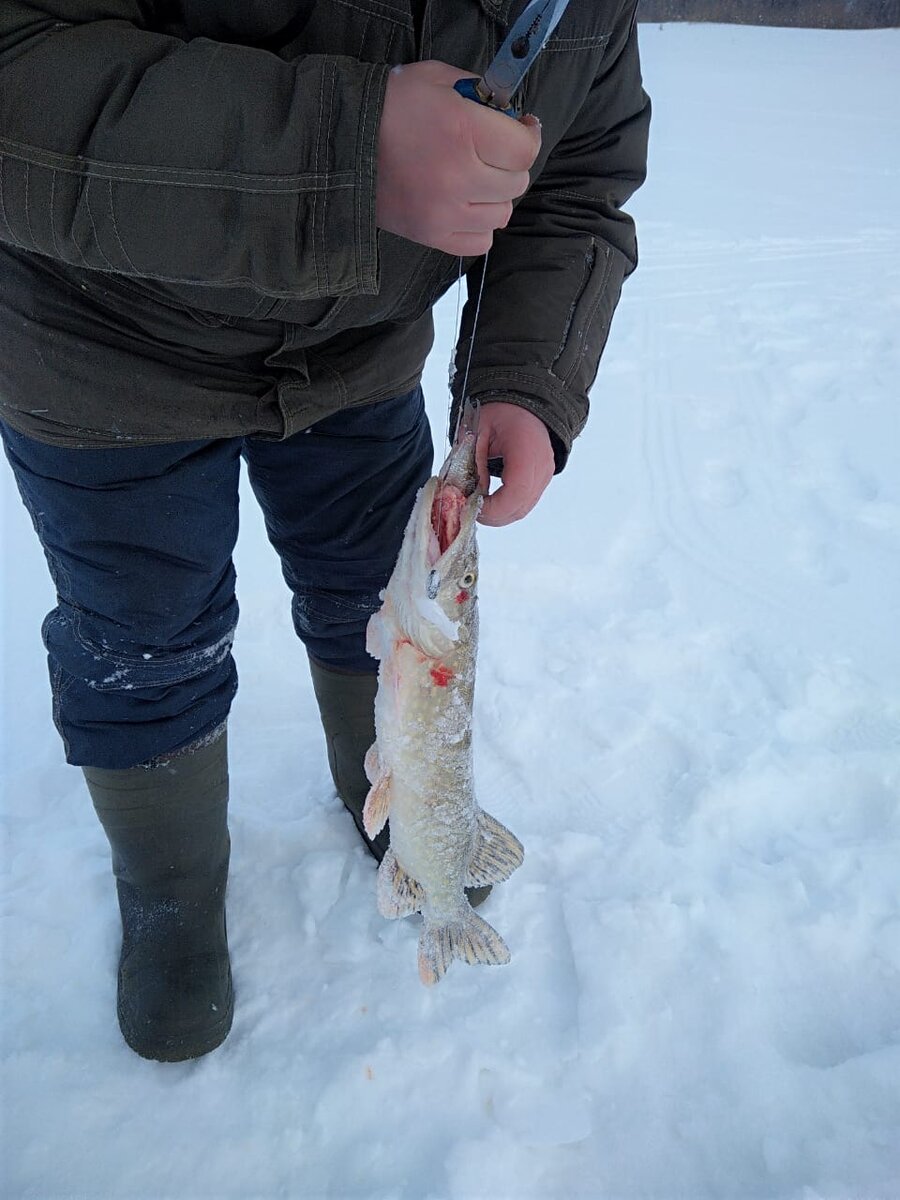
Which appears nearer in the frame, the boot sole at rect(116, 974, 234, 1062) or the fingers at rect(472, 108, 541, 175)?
the fingers at rect(472, 108, 541, 175)

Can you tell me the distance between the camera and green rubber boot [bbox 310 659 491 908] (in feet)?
6.72

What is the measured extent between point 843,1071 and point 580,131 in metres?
1.88

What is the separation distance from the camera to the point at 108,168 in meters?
1.03

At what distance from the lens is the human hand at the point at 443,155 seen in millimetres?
1000

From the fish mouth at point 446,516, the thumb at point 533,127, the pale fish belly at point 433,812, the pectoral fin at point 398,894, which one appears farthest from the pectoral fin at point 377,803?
the thumb at point 533,127

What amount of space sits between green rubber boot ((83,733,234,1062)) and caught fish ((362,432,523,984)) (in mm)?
380

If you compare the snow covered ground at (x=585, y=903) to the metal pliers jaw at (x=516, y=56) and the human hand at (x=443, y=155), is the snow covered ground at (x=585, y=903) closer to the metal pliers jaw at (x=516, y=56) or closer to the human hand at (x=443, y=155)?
the human hand at (x=443, y=155)

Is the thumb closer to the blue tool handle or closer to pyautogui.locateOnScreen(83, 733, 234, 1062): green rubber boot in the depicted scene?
the blue tool handle

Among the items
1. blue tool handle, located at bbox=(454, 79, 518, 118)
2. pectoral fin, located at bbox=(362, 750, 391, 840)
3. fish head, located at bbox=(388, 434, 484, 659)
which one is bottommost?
pectoral fin, located at bbox=(362, 750, 391, 840)

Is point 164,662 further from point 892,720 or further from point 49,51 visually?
point 892,720

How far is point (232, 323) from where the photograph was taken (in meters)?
1.37

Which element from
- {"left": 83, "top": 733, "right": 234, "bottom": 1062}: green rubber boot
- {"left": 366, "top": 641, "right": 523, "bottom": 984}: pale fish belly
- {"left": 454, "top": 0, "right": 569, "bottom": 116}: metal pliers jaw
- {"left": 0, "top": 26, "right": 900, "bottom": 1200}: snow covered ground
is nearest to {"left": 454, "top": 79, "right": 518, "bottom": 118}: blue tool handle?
{"left": 454, "top": 0, "right": 569, "bottom": 116}: metal pliers jaw

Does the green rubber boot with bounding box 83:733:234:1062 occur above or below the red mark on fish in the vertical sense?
below

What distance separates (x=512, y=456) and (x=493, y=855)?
0.85 metres
